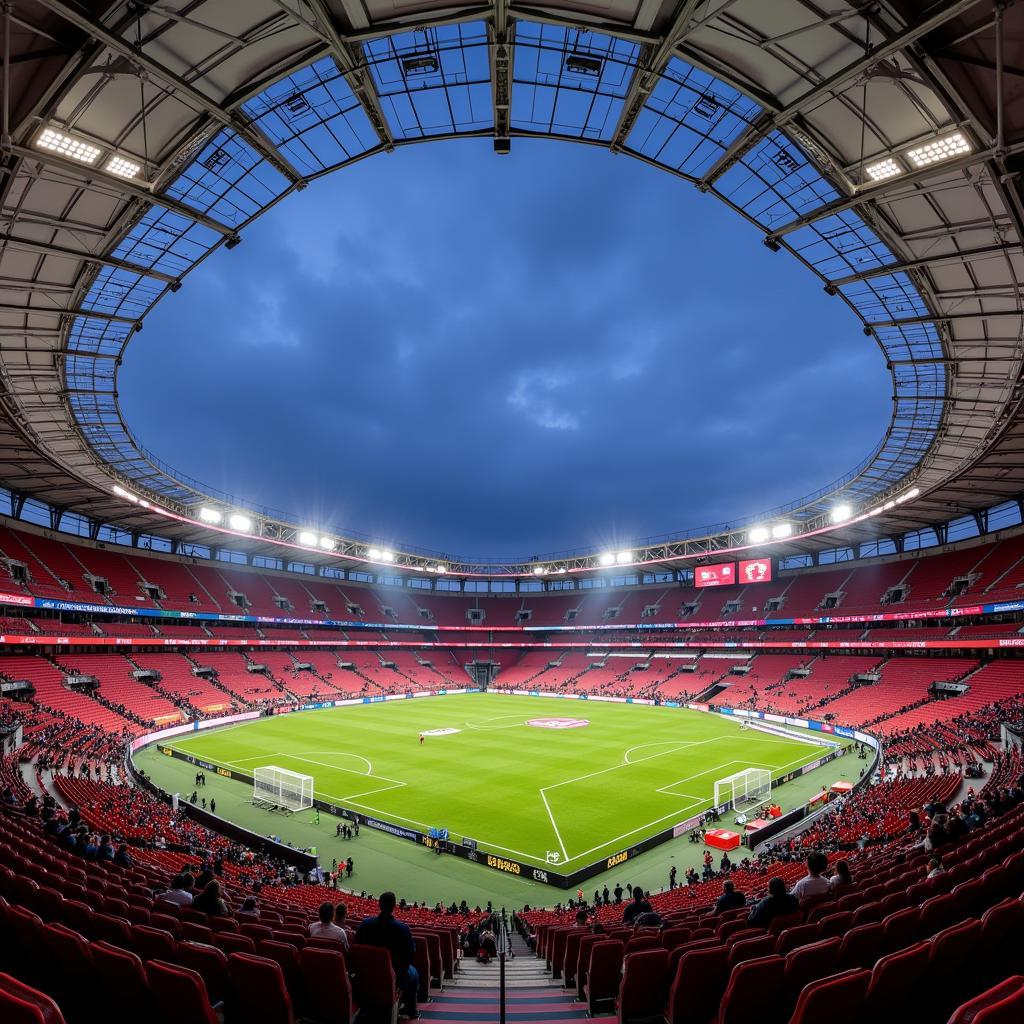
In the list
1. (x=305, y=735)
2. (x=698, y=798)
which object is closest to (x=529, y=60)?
(x=698, y=798)

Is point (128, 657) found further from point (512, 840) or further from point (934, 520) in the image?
point (934, 520)

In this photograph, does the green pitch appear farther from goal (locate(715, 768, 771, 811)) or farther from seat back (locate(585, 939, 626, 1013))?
seat back (locate(585, 939, 626, 1013))

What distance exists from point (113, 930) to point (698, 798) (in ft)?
106

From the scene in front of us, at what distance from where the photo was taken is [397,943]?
23.3ft

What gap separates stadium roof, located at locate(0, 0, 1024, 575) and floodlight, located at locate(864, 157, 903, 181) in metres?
0.06

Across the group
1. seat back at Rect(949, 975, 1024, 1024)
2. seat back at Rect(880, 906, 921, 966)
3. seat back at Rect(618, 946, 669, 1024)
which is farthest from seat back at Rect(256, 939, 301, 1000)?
seat back at Rect(880, 906, 921, 966)

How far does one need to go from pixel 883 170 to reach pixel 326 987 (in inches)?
788

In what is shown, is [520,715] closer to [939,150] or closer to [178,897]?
[178,897]

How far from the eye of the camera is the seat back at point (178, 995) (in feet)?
13.8

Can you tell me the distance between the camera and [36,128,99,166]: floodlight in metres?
14.2

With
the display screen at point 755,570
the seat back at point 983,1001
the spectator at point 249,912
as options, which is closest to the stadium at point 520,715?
the seat back at point 983,1001

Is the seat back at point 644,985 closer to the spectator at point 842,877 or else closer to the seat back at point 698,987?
the seat back at point 698,987

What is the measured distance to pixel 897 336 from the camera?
25859 millimetres

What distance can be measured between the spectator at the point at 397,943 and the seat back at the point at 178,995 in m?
2.86
